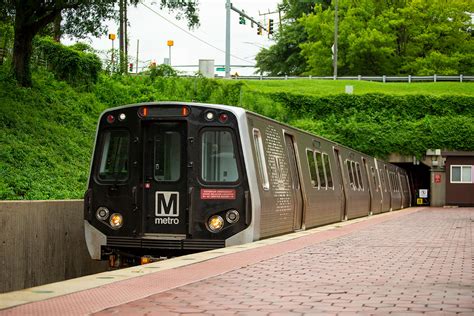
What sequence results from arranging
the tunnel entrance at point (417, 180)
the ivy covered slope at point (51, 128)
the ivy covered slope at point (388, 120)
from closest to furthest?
the ivy covered slope at point (51, 128)
the ivy covered slope at point (388, 120)
the tunnel entrance at point (417, 180)

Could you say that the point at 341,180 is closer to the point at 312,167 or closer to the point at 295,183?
the point at 312,167

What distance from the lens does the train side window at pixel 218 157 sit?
44.7 feet

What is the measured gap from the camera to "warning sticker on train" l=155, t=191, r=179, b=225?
13.5 m

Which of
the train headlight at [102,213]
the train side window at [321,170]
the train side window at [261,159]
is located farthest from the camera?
the train side window at [321,170]

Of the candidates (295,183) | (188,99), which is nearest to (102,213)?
(295,183)

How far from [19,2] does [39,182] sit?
7.96 meters

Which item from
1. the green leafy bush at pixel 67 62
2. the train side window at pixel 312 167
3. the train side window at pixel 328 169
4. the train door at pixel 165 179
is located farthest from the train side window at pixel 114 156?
the green leafy bush at pixel 67 62

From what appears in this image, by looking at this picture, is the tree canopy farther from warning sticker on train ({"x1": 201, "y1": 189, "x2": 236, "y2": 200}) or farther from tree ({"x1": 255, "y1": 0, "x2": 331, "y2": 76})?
warning sticker on train ({"x1": 201, "y1": 189, "x2": 236, "y2": 200})

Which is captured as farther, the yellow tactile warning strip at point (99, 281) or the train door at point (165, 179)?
the train door at point (165, 179)

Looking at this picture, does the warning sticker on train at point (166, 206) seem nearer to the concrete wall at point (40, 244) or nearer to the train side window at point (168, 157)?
the train side window at point (168, 157)

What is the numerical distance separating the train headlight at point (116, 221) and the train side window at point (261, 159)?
8.00 feet

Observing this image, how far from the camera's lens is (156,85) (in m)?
42.0

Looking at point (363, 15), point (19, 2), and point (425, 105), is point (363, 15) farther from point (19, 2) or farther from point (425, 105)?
point (19, 2)

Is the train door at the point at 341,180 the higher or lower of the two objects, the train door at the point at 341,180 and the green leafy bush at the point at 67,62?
the lower
